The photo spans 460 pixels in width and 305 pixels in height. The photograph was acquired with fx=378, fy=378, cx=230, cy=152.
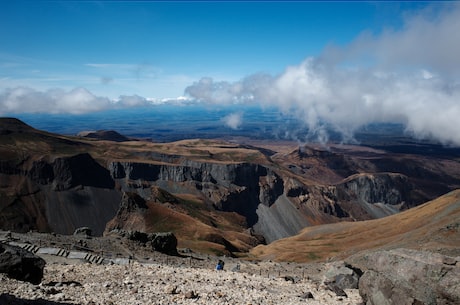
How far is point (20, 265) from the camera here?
814 inches

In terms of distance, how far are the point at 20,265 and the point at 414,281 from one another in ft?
69.7

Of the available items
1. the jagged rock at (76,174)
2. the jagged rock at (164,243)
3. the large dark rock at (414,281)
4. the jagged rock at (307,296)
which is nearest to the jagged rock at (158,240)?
the jagged rock at (164,243)

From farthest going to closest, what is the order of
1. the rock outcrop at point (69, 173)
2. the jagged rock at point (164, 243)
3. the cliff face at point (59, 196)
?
1. the rock outcrop at point (69, 173)
2. the cliff face at point (59, 196)
3. the jagged rock at point (164, 243)

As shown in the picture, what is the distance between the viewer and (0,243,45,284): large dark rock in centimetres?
2026

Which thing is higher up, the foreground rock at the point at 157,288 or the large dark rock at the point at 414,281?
the large dark rock at the point at 414,281

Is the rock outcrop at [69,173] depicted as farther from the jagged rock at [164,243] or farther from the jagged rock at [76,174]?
the jagged rock at [164,243]

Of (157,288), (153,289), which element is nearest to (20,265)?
(153,289)

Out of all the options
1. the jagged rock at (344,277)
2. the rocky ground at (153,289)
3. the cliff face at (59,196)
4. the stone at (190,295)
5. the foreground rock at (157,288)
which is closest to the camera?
the rocky ground at (153,289)

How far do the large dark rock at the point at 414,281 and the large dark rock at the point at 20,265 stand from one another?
1889cm

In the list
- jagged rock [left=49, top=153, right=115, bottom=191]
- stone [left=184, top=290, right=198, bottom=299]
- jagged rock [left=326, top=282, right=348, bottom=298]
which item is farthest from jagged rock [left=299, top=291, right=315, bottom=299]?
jagged rock [left=49, top=153, right=115, bottom=191]

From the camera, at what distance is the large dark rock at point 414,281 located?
1841cm

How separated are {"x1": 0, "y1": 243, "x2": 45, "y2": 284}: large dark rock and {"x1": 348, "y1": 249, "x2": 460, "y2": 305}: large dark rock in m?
18.9

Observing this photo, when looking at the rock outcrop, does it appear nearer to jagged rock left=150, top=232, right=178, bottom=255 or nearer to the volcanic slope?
the volcanic slope

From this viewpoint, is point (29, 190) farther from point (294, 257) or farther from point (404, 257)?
point (404, 257)
